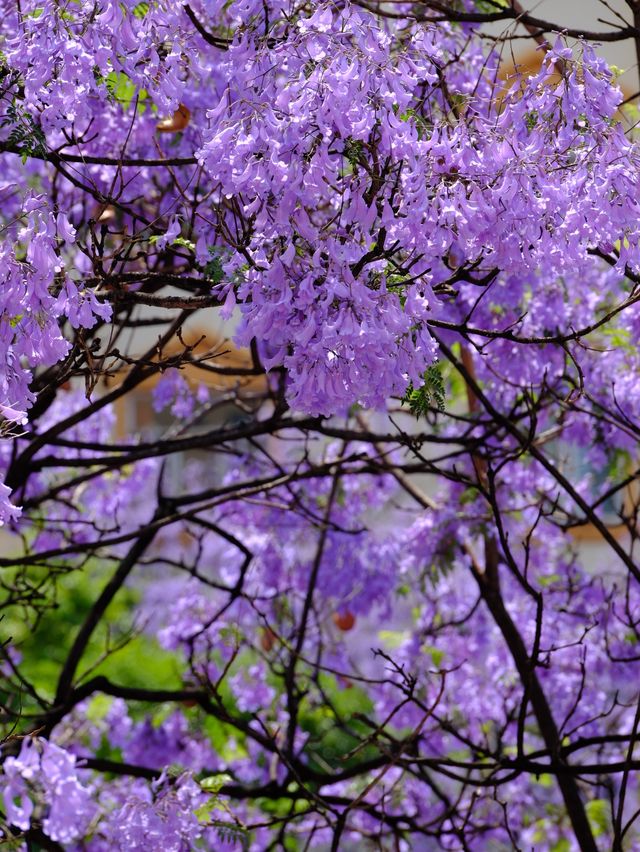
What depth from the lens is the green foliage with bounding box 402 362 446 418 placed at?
2906mm

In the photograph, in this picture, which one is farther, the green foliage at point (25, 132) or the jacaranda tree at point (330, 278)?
the green foliage at point (25, 132)

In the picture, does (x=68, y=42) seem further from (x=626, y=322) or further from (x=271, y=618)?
(x=271, y=618)

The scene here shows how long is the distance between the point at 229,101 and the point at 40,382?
1950 millimetres

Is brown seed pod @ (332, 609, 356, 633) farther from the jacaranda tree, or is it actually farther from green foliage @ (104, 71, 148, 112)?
green foliage @ (104, 71, 148, 112)

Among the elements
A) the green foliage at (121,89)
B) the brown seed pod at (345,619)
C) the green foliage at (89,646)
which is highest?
the green foliage at (89,646)

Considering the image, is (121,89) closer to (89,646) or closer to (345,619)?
(345,619)

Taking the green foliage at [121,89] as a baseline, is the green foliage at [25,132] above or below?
below

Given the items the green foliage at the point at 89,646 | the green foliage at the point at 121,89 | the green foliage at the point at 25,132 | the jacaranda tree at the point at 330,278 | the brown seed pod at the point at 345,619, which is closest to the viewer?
the jacaranda tree at the point at 330,278

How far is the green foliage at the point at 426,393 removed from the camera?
114 inches

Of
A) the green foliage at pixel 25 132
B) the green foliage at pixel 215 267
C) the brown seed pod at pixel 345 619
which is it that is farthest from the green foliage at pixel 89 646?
the green foliage at pixel 215 267

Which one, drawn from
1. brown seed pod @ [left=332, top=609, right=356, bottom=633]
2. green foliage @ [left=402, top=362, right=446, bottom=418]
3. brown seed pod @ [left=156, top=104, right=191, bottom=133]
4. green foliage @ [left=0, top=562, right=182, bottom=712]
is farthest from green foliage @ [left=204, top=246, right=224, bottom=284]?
green foliage @ [left=0, top=562, right=182, bottom=712]

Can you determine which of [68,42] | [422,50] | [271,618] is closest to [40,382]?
[68,42]

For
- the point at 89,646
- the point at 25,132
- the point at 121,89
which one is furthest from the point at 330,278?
the point at 89,646

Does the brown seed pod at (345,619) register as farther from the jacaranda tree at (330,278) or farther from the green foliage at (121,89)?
the green foliage at (121,89)
